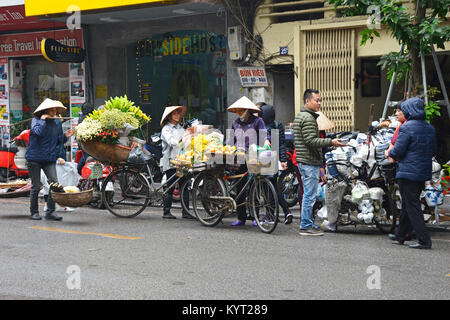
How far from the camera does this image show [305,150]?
1002 centimetres

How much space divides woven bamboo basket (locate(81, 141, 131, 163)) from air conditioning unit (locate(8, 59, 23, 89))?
36.9 feet

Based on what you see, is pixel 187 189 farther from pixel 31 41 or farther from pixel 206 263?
pixel 31 41

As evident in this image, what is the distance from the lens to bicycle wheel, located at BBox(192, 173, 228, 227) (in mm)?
10688

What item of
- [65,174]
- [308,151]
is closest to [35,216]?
[65,174]

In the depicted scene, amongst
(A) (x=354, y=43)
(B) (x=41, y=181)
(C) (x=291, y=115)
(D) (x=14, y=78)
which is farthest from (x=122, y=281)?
(D) (x=14, y=78)

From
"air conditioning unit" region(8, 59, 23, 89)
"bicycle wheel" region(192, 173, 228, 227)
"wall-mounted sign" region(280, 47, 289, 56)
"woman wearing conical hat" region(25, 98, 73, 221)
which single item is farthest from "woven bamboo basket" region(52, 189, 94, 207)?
"air conditioning unit" region(8, 59, 23, 89)

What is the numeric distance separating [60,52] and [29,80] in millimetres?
4238

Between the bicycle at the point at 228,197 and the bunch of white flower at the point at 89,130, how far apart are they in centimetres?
180

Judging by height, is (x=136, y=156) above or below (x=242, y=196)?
above

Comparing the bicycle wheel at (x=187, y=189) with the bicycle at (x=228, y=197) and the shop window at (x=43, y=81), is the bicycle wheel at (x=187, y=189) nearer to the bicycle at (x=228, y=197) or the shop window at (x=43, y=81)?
the bicycle at (x=228, y=197)

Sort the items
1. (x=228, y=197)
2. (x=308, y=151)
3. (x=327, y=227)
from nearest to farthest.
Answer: (x=308, y=151) < (x=327, y=227) < (x=228, y=197)

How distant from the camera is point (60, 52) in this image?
60.4 ft
